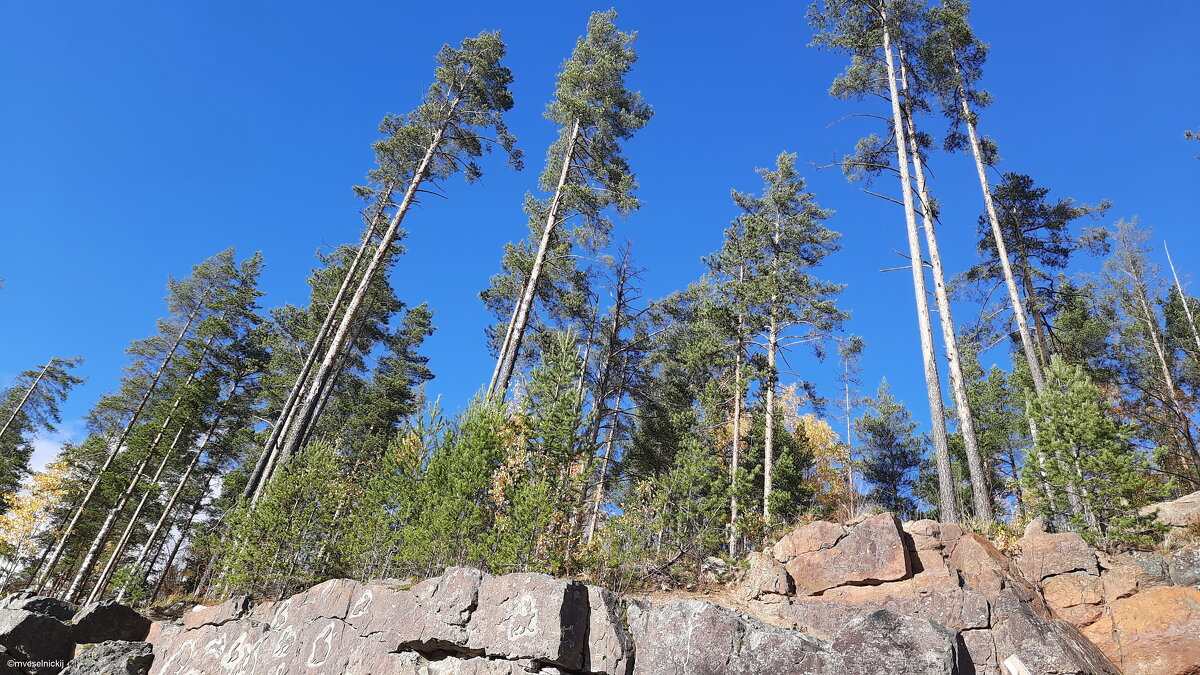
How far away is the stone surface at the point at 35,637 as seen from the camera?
874cm

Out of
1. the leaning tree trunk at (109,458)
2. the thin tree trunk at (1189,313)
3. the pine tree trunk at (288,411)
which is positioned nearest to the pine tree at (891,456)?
the thin tree trunk at (1189,313)

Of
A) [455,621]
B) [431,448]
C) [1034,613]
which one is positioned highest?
[431,448]

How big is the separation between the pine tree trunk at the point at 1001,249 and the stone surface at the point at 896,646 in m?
12.1

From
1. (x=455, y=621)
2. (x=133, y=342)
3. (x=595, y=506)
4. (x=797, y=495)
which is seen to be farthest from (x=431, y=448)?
(x=133, y=342)

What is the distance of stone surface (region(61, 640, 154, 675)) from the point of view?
7.82m

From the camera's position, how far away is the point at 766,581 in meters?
8.09

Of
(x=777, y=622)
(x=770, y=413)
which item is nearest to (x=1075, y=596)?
(x=777, y=622)

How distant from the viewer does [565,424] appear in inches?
345

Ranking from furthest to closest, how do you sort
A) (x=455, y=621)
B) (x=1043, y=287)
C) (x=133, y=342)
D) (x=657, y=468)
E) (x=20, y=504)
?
(x=20, y=504)
(x=133, y=342)
(x=657, y=468)
(x=1043, y=287)
(x=455, y=621)

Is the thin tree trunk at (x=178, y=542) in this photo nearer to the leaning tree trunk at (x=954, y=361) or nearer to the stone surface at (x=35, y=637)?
the stone surface at (x=35, y=637)

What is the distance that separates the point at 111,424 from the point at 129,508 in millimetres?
5093

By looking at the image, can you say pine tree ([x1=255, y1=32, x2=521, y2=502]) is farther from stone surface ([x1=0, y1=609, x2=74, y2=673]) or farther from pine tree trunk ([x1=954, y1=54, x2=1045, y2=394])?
pine tree trunk ([x1=954, y1=54, x2=1045, y2=394])

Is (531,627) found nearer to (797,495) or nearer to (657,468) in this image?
(657,468)

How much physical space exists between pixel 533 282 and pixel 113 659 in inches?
402
